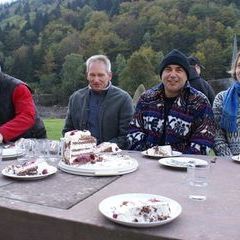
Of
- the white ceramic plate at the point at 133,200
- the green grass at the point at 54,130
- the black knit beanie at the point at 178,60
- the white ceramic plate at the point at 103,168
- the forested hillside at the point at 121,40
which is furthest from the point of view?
the forested hillside at the point at 121,40

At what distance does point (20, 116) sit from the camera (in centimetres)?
393

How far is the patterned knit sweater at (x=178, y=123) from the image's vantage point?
3492 millimetres

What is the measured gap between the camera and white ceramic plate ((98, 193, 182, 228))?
1.68 meters

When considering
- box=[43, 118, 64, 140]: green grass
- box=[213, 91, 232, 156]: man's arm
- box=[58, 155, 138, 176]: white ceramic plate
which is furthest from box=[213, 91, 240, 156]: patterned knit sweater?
box=[43, 118, 64, 140]: green grass

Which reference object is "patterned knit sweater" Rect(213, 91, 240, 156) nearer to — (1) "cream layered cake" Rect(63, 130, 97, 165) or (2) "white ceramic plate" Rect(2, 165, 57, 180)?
(1) "cream layered cake" Rect(63, 130, 97, 165)

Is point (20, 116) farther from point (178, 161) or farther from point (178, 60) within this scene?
point (178, 161)

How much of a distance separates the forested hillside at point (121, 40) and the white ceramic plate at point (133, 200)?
5828 centimetres

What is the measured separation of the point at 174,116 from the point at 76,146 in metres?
1.23

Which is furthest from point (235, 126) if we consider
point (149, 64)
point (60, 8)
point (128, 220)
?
point (60, 8)

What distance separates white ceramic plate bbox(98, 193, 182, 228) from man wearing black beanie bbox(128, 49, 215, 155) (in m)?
1.57

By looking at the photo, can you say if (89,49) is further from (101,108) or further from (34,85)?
(101,108)

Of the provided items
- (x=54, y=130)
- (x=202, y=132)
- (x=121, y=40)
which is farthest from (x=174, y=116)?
(x=121, y=40)

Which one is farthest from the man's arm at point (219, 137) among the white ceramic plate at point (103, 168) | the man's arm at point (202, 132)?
the white ceramic plate at point (103, 168)

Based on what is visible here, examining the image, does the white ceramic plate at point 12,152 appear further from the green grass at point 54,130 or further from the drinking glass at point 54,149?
the green grass at point 54,130
